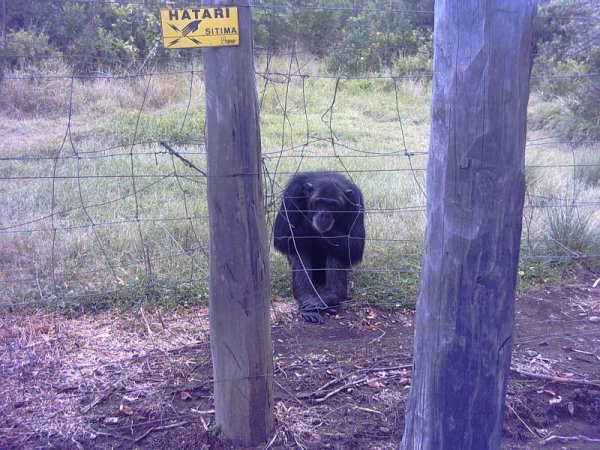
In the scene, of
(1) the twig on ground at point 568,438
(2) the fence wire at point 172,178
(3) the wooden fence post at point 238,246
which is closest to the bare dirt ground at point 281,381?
(1) the twig on ground at point 568,438

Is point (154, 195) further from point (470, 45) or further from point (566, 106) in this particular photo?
point (566, 106)

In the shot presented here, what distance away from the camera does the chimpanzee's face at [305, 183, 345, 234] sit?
4.95 meters

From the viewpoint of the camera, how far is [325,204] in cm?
496

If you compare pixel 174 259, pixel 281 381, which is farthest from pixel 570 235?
pixel 174 259

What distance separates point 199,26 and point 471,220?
132 centimetres

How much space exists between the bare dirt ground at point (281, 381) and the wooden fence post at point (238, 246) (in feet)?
0.67

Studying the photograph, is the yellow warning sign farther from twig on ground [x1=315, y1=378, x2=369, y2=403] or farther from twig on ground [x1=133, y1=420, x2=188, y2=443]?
twig on ground [x1=315, y1=378, x2=369, y2=403]

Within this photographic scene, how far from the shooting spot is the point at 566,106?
10633 mm

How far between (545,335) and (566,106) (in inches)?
296

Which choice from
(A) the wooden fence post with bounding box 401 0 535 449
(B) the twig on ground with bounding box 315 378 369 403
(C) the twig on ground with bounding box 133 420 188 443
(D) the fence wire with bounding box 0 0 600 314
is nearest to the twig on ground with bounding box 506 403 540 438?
(B) the twig on ground with bounding box 315 378 369 403

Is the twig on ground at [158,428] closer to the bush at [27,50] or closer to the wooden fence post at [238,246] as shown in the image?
the wooden fence post at [238,246]

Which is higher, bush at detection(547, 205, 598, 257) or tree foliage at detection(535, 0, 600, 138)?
tree foliage at detection(535, 0, 600, 138)

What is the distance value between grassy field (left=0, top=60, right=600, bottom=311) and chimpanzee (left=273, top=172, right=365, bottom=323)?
0.21 m

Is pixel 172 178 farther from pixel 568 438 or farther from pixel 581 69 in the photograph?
pixel 581 69
